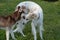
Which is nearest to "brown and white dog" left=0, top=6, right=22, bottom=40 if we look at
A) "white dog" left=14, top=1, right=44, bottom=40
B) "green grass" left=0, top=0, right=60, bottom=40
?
"white dog" left=14, top=1, right=44, bottom=40

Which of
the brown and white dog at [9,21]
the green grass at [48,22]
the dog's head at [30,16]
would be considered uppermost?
the dog's head at [30,16]

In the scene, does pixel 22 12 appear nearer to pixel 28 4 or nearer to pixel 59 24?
pixel 28 4

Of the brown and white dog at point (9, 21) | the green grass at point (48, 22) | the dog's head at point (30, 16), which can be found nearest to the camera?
the dog's head at point (30, 16)

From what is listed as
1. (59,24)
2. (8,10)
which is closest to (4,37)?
(59,24)

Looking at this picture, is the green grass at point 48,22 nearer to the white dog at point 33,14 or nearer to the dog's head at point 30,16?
the white dog at point 33,14

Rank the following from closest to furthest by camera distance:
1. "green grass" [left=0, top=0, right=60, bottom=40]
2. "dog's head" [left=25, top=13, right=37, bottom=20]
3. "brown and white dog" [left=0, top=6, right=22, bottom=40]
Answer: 1. "dog's head" [left=25, top=13, right=37, bottom=20]
2. "brown and white dog" [left=0, top=6, right=22, bottom=40]
3. "green grass" [left=0, top=0, right=60, bottom=40]

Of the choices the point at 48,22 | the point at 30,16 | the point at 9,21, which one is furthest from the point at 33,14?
the point at 48,22

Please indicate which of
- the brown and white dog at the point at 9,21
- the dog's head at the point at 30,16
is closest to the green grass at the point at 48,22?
the brown and white dog at the point at 9,21

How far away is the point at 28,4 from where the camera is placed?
7.29m

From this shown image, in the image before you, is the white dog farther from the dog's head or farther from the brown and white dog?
the brown and white dog

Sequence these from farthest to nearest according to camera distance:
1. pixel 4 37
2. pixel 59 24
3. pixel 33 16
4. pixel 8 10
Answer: pixel 8 10
pixel 59 24
pixel 4 37
pixel 33 16

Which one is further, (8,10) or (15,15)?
(8,10)

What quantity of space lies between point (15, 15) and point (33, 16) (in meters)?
0.55

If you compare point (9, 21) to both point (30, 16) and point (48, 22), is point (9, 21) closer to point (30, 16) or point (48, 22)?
point (30, 16)
